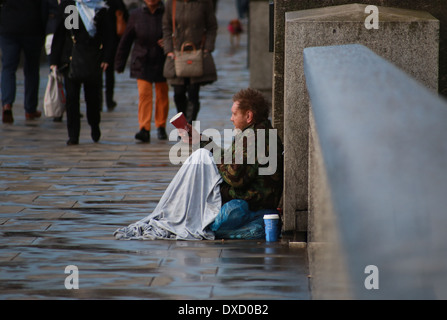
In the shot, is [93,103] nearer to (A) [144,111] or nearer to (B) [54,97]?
(A) [144,111]

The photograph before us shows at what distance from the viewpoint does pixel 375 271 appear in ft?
6.61

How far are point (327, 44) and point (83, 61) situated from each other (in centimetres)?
518

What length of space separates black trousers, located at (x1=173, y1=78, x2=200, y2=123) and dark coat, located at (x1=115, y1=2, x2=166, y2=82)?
0.28 metres

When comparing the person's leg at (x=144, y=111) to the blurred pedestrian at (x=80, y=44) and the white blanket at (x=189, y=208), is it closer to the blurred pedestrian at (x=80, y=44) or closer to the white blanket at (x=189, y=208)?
the blurred pedestrian at (x=80, y=44)

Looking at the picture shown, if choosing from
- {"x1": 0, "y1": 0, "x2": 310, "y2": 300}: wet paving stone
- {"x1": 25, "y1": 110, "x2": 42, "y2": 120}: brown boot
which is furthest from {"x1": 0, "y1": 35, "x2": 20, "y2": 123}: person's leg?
{"x1": 0, "y1": 0, "x2": 310, "y2": 300}: wet paving stone

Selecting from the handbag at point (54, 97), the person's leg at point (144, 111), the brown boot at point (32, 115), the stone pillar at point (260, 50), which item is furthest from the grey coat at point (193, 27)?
the stone pillar at point (260, 50)

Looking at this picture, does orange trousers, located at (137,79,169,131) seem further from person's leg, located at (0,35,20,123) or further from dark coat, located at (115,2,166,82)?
person's leg, located at (0,35,20,123)

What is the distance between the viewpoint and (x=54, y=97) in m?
12.7

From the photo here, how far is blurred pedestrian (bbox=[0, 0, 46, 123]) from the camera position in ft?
43.5

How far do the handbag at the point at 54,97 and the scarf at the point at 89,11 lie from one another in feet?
5.37

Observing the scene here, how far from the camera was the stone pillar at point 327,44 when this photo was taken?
6211mm

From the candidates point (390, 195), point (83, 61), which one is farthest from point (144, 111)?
point (390, 195)

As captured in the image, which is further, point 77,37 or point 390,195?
point 77,37
